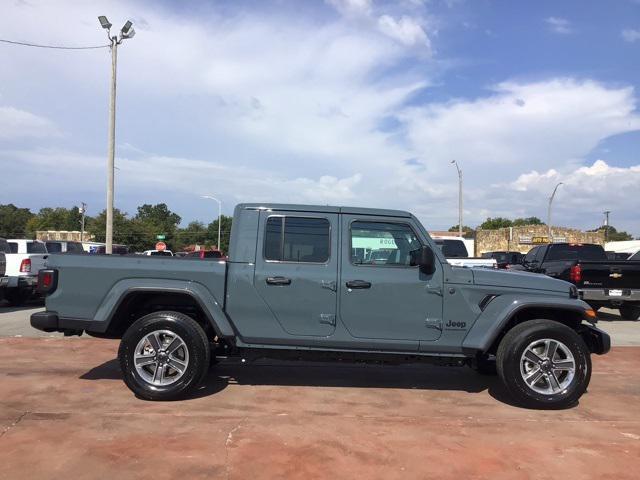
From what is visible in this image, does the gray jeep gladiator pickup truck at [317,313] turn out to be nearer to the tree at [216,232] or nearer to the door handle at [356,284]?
the door handle at [356,284]

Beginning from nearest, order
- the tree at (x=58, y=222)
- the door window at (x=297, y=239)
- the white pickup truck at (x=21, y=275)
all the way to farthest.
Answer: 1. the door window at (x=297, y=239)
2. the white pickup truck at (x=21, y=275)
3. the tree at (x=58, y=222)

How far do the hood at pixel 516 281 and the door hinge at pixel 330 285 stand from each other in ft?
4.64

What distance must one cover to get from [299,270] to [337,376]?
5.94 feet

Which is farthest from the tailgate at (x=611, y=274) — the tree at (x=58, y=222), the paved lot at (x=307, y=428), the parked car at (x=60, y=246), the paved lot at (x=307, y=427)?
the tree at (x=58, y=222)

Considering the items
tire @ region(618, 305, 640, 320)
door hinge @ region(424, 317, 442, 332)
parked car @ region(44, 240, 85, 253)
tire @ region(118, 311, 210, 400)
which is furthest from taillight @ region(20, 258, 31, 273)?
tire @ region(618, 305, 640, 320)

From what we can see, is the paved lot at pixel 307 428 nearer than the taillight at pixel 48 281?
Yes

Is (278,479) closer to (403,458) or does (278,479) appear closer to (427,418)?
(403,458)

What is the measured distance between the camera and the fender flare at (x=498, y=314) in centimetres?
550

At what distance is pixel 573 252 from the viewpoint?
47.7 ft

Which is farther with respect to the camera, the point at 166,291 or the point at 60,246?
the point at 60,246

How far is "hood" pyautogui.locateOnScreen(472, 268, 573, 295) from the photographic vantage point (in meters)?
5.65

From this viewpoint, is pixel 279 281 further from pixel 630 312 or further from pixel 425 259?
pixel 630 312

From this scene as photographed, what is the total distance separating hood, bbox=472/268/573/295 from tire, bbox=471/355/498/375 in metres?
0.88

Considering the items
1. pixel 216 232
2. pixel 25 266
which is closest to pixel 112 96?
pixel 25 266
